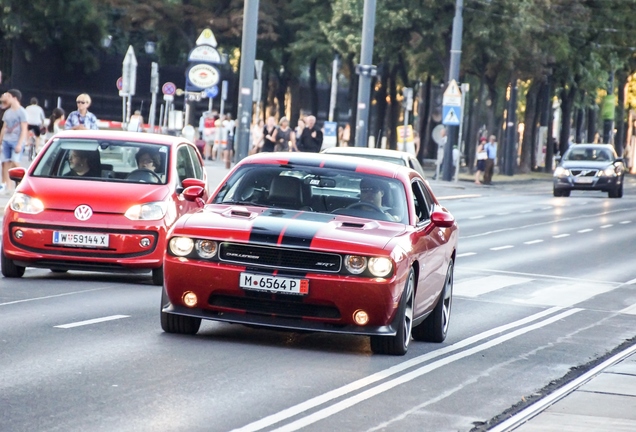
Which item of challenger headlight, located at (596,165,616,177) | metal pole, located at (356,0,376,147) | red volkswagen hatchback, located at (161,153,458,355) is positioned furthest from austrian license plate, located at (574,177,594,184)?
red volkswagen hatchback, located at (161,153,458,355)

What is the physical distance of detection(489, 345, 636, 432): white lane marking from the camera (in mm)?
8250

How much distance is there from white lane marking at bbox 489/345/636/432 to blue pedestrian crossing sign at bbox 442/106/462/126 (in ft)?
127

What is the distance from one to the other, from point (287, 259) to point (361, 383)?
4.10ft

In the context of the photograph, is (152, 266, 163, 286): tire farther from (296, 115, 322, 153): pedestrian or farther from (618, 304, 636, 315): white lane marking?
(296, 115, 322, 153): pedestrian

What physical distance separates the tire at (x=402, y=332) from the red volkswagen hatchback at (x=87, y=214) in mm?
3677

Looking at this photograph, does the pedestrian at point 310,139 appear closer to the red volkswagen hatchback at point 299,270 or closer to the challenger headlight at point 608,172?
the challenger headlight at point 608,172

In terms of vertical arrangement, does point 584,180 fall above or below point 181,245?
below

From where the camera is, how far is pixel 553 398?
9.33m

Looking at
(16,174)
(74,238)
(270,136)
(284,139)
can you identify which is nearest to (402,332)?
(74,238)

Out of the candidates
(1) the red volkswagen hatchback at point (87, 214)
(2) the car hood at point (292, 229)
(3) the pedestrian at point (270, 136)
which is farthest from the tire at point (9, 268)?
(3) the pedestrian at point (270, 136)

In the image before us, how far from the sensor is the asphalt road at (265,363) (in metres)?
7.91

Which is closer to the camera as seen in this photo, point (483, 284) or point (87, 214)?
point (87, 214)

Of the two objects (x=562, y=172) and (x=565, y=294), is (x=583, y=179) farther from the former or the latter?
(x=565, y=294)

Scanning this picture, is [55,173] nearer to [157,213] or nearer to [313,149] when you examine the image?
[157,213]
